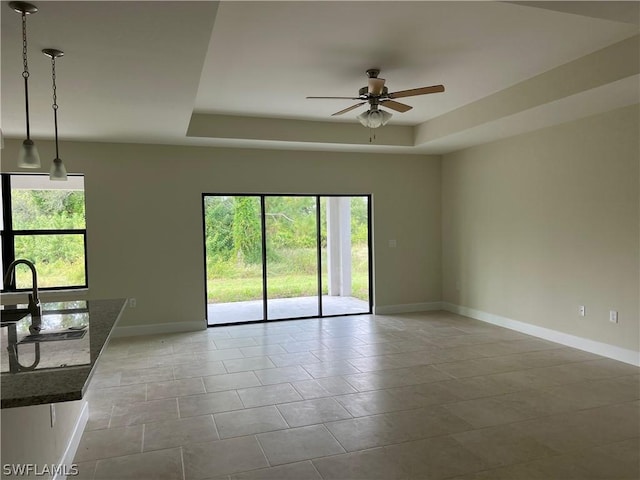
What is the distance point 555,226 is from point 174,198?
4.82 meters

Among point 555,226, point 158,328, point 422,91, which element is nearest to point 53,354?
point 422,91

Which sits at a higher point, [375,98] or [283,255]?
[375,98]

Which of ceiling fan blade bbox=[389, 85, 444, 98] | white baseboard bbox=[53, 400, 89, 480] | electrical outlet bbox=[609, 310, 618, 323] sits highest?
ceiling fan blade bbox=[389, 85, 444, 98]

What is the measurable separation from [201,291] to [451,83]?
413 centimetres

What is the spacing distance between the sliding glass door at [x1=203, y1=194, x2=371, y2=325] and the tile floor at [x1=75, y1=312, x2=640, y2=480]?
48.4 inches

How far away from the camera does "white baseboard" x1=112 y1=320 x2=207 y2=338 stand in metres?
5.98

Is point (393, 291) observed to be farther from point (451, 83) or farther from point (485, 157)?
point (451, 83)

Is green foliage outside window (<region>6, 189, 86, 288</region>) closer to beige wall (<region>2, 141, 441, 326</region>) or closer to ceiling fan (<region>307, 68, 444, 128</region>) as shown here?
beige wall (<region>2, 141, 441, 326</region>)

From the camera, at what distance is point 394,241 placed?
734 centimetres

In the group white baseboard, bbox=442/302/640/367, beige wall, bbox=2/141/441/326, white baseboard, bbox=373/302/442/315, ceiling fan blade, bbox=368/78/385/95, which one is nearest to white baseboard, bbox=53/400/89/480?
beige wall, bbox=2/141/441/326

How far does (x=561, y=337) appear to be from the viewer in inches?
211

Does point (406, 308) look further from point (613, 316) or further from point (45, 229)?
point (45, 229)

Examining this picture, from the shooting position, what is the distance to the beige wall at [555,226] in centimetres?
461

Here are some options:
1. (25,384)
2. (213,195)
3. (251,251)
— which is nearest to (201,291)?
(251,251)
